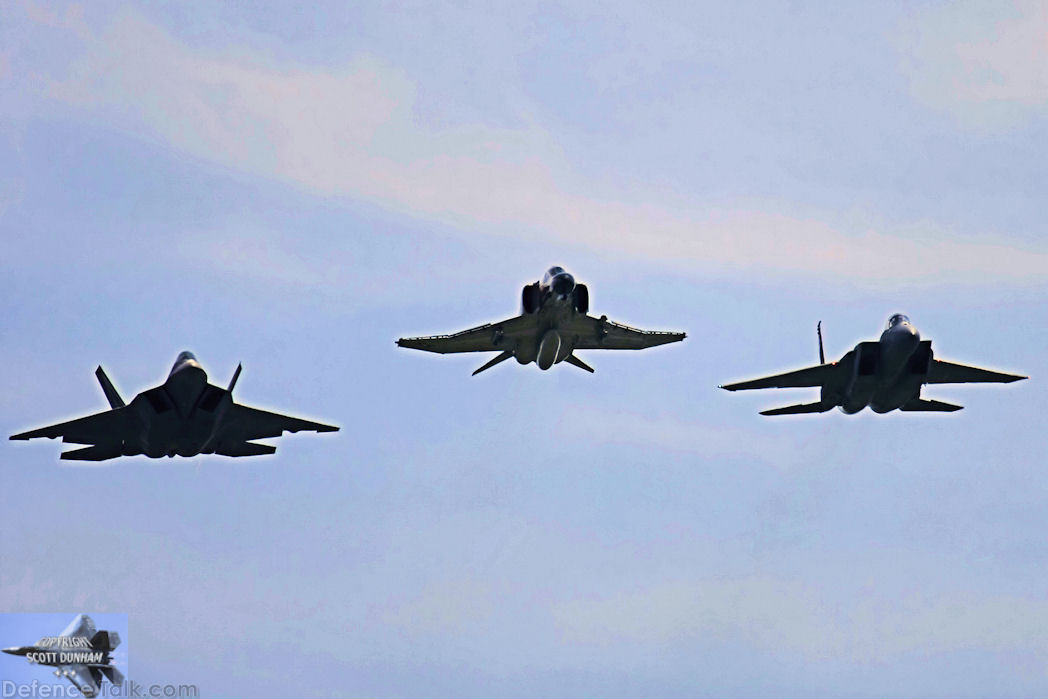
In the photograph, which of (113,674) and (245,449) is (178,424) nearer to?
(245,449)

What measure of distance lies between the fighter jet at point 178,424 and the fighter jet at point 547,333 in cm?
780

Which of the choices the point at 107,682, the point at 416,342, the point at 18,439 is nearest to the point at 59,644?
the point at 107,682

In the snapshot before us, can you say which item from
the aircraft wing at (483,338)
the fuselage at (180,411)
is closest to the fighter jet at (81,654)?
the fuselage at (180,411)

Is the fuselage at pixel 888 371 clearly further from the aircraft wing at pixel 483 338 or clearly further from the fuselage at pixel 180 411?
the fuselage at pixel 180 411

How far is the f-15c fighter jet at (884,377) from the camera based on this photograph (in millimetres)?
77500

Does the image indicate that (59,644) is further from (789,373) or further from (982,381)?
(982,381)

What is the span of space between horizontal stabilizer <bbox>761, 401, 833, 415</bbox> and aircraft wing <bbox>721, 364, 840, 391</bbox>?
3.37 ft

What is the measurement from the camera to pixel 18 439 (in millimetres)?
78375

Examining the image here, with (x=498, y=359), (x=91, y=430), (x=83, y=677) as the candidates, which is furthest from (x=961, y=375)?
(x=83, y=677)

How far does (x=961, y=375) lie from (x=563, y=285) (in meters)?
20.0

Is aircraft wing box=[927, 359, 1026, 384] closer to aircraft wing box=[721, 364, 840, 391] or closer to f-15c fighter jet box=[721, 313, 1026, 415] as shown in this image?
f-15c fighter jet box=[721, 313, 1026, 415]

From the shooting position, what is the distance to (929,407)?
273ft

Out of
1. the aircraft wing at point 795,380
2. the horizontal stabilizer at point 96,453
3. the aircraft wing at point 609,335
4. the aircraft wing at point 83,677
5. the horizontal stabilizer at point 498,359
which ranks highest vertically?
the aircraft wing at point 609,335

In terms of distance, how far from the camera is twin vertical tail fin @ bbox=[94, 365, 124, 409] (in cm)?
7838
